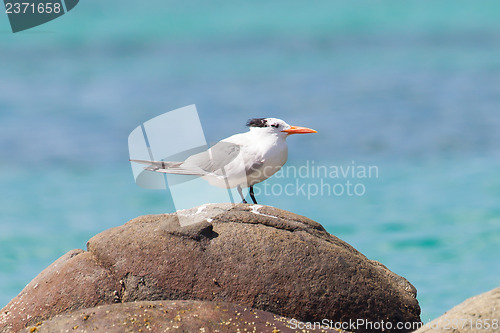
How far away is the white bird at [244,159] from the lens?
1030cm

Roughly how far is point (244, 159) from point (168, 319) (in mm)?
3381

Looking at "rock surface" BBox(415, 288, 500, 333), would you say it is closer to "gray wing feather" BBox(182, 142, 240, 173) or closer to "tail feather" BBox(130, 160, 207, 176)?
"gray wing feather" BBox(182, 142, 240, 173)

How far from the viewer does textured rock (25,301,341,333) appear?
7.64 metres

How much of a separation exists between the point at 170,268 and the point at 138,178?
2.07m

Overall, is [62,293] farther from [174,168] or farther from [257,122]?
[257,122]

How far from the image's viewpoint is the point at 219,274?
28.8ft

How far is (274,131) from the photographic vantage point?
10477 millimetres

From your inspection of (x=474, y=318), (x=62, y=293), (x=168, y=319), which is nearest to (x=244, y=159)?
(x=168, y=319)

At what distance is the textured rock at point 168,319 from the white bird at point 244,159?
2.67m

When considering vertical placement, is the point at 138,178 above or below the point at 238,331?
above

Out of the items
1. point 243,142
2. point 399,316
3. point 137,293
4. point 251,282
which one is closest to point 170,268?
point 137,293

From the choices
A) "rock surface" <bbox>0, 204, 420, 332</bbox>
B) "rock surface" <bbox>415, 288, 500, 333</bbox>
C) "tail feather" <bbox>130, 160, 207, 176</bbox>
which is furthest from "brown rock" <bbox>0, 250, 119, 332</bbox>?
"rock surface" <bbox>415, 288, 500, 333</bbox>

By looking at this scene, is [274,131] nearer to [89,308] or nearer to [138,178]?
[138,178]

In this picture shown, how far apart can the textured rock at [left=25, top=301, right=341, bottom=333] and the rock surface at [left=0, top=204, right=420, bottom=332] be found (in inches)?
14.2
